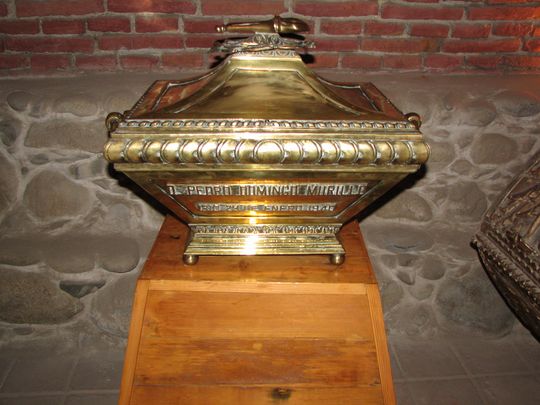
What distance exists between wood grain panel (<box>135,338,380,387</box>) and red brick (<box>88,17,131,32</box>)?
1250mm

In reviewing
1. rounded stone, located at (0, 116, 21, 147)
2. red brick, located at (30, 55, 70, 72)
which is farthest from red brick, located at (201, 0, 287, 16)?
rounded stone, located at (0, 116, 21, 147)

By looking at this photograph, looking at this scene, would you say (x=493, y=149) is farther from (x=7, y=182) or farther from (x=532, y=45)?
(x=7, y=182)

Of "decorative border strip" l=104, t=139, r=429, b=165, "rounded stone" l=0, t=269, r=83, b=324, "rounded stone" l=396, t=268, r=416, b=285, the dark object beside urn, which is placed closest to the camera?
"decorative border strip" l=104, t=139, r=429, b=165

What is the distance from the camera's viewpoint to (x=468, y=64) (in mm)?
1781

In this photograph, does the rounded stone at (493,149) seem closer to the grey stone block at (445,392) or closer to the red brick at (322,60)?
the red brick at (322,60)

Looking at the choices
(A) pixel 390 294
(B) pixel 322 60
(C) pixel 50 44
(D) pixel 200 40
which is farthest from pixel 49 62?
(A) pixel 390 294

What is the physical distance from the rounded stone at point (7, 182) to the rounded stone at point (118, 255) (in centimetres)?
37

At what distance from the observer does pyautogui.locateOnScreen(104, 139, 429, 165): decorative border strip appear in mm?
794

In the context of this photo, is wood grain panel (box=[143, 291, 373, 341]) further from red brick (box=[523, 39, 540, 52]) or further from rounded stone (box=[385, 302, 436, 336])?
red brick (box=[523, 39, 540, 52])

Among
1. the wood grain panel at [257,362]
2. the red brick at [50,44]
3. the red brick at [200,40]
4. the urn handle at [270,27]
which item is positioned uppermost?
the urn handle at [270,27]

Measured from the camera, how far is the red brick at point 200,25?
5.41 ft

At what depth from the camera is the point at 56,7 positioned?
1.57 metres

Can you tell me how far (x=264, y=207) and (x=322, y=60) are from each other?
102 cm

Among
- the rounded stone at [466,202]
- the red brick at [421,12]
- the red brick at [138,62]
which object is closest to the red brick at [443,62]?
the red brick at [421,12]
